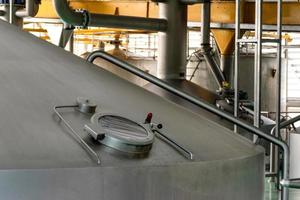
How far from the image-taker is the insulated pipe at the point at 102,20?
6.54m

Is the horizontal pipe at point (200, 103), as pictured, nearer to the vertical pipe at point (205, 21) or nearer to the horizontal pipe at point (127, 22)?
the horizontal pipe at point (127, 22)

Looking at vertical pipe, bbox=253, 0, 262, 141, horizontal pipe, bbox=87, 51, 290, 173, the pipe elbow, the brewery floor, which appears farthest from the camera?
the brewery floor

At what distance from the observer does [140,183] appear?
236cm

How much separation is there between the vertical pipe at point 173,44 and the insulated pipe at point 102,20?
12 cm

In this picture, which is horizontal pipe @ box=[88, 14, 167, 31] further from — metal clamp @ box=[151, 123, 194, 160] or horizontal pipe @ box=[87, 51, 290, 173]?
metal clamp @ box=[151, 123, 194, 160]

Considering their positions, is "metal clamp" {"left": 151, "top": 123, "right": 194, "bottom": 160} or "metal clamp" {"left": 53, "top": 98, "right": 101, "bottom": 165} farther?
"metal clamp" {"left": 151, "top": 123, "right": 194, "bottom": 160}

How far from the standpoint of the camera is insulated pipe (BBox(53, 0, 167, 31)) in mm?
6535

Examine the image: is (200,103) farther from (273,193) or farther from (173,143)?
(273,193)

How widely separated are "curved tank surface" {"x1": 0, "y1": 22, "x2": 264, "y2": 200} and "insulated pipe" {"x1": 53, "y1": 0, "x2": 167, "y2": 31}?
3157 millimetres

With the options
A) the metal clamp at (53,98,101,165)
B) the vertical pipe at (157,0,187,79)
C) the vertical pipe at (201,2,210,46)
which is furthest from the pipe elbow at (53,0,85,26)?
the metal clamp at (53,98,101,165)

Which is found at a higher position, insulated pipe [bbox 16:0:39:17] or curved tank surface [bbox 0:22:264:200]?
insulated pipe [bbox 16:0:39:17]

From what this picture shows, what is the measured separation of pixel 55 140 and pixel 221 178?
34.7 inches

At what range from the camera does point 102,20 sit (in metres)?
7.10

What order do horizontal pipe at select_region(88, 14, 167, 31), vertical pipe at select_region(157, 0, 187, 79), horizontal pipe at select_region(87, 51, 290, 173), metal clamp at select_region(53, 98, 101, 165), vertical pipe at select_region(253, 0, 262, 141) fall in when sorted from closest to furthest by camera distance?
metal clamp at select_region(53, 98, 101, 165) < horizontal pipe at select_region(87, 51, 290, 173) < vertical pipe at select_region(253, 0, 262, 141) < horizontal pipe at select_region(88, 14, 167, 31) < vertical pipe at select_region(157, 0, 187, 79)
